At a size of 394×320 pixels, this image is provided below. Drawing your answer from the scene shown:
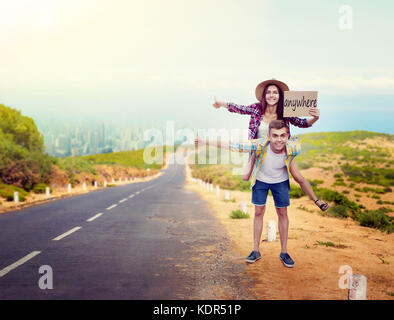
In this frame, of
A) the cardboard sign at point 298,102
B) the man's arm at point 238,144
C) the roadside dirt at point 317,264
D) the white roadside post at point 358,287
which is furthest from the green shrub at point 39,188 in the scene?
the white roadside post at point 358,287

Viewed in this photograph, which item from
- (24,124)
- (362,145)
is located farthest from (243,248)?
(362,145)

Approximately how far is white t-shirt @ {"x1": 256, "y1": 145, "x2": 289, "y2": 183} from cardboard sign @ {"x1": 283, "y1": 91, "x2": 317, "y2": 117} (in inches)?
25.8

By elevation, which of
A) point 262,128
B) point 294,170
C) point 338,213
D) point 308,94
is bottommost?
point 338,213

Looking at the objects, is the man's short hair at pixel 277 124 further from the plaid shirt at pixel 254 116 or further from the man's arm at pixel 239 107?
the man's arm at pixel 239 107

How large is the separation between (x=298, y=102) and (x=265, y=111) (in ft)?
2.11

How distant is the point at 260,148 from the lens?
228 inches

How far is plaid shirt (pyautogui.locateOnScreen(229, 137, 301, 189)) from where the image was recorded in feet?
18.7

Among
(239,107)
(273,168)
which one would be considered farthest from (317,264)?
(239,107)

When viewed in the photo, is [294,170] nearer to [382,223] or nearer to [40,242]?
[40,242]

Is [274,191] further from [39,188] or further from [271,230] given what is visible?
[39,188]

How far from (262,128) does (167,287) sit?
261 cm

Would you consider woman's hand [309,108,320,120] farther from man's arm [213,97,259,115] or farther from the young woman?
man's arm [213,97,259,115]

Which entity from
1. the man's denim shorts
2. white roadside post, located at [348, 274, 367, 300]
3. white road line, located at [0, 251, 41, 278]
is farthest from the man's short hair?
white road line, located at [0, 251, 41, 278]

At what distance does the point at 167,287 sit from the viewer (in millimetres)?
5184
